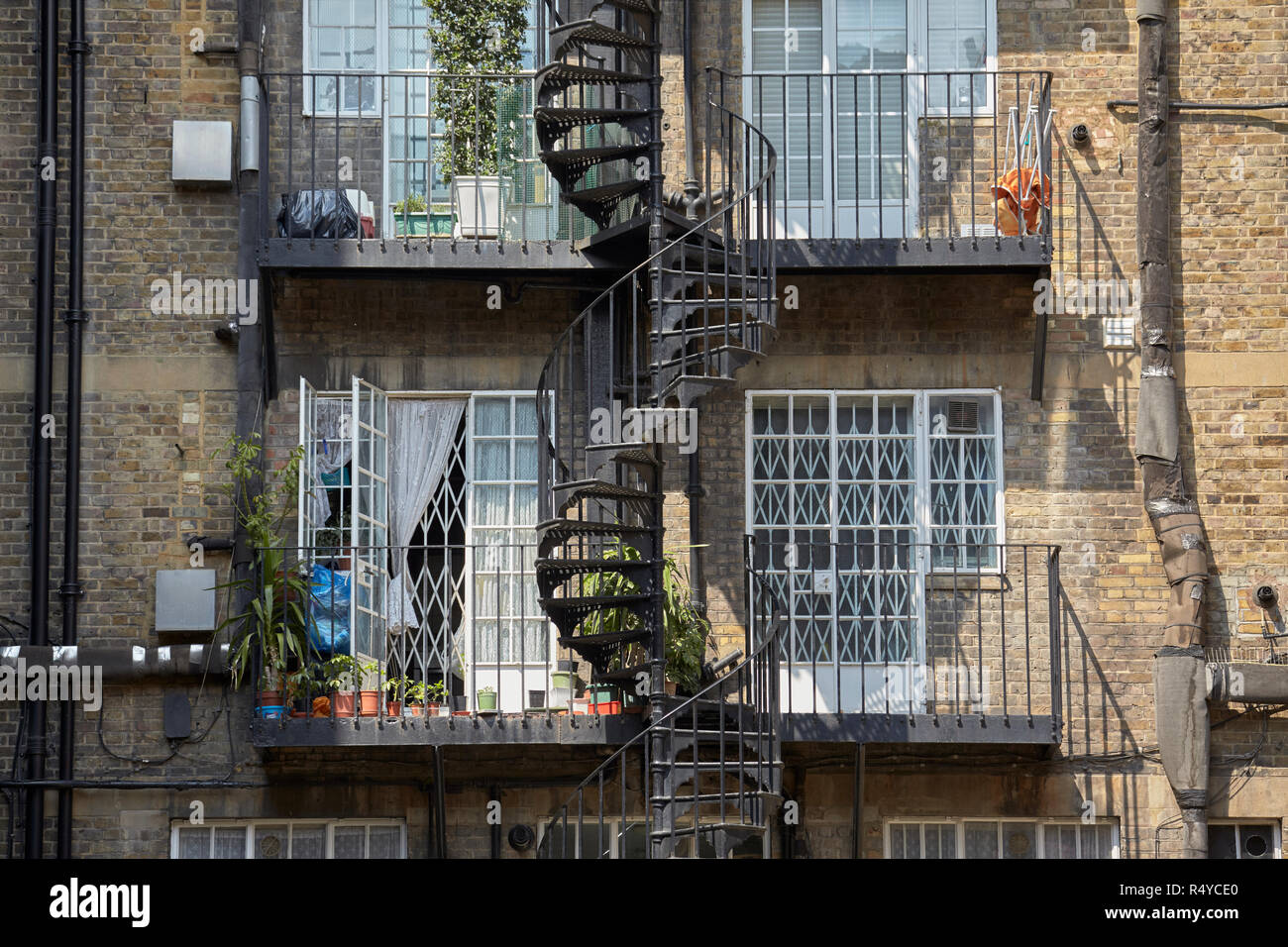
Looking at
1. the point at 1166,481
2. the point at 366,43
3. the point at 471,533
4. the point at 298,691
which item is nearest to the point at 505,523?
the point at 471,533

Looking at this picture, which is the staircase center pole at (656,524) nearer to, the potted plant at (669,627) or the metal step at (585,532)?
the metal step at (585,532)

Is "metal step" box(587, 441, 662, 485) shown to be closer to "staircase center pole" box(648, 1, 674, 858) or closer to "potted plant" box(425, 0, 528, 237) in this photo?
"staircase center pole" box(648, 1, 674, 858)

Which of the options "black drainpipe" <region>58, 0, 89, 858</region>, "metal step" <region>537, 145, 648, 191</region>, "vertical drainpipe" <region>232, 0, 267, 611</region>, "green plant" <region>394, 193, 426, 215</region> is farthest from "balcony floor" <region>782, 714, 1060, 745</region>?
"black drainpipe" <region>58, 0, 89, 858</region>

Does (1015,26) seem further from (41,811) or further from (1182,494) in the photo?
(41,811)

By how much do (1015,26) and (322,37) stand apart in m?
4.51

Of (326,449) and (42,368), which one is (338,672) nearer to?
(326,449)

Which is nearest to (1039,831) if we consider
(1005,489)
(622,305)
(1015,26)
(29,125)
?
(1005,489)

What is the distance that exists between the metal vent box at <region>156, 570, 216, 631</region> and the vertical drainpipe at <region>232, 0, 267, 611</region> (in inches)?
8.0

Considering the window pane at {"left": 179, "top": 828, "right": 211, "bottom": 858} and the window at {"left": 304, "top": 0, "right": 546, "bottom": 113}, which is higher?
the window at {"left": 304, "top": 0, "right": 546, "bottom": 113}

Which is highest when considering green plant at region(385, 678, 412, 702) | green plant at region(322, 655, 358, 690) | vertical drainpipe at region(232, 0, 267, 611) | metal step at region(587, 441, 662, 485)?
vertical drainpipe at region(232, 0, 267, 611)

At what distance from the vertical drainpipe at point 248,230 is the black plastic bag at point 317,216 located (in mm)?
233

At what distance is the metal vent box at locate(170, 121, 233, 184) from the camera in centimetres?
1211

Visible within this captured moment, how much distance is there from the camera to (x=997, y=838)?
11.9m

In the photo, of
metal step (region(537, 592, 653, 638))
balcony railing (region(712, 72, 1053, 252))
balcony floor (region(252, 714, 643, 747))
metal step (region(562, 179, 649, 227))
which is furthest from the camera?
balcony railing (region(712, 72, 1053, 252))
